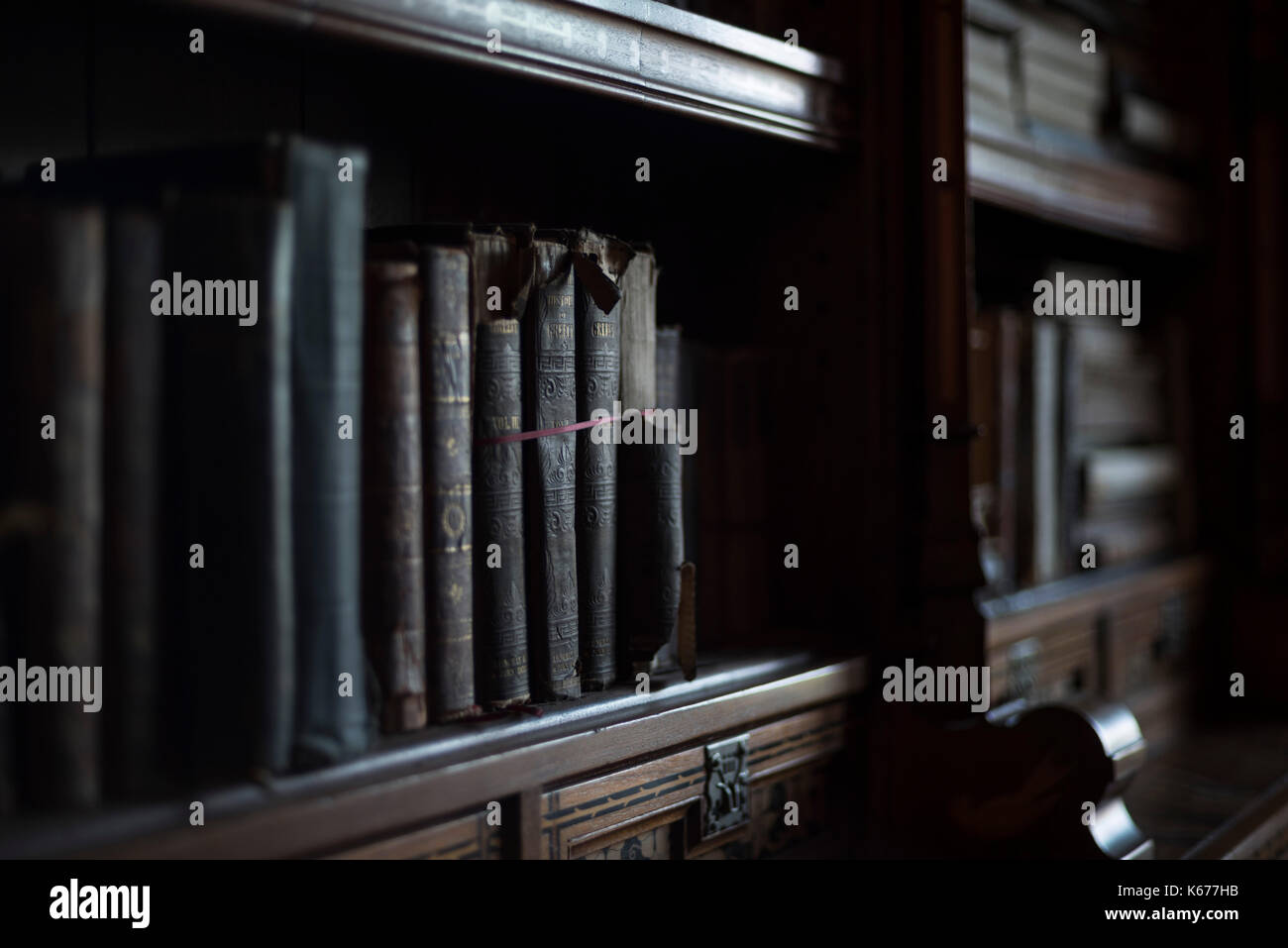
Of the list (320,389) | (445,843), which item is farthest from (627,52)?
(445,843)

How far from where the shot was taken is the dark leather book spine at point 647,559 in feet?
2.56

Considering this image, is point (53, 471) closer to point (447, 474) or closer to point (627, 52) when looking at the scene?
point (447, 474)

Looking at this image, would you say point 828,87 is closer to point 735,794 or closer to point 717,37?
point 717,37

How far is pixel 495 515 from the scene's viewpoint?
0.69 meters

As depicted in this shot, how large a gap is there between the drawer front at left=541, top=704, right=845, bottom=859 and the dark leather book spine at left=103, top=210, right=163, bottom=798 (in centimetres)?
27

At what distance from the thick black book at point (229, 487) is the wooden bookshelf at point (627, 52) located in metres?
0.13

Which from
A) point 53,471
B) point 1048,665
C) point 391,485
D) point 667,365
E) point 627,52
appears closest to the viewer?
point 53,471

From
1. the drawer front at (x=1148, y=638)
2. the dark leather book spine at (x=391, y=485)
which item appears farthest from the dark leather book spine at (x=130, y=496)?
the drawer front at (x=1148, y=638)

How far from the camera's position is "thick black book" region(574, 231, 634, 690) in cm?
74

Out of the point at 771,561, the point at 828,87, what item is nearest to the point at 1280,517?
the point at 771,561

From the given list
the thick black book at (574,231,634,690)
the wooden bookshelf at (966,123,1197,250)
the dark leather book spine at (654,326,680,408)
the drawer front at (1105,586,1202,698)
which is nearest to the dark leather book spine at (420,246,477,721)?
the thick black book at (574,231,634,690)

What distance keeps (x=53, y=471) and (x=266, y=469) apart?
100 millimetres

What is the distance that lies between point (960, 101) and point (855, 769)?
637 millimetres

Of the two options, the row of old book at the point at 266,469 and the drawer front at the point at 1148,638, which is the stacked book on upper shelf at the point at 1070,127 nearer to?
the drawer front at the point at 1148,638
